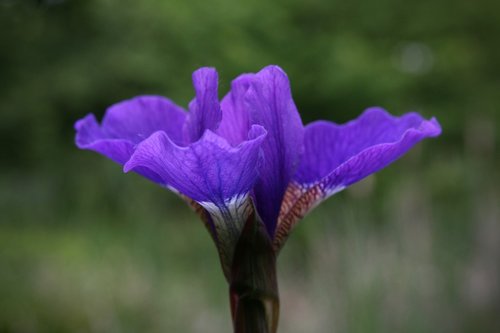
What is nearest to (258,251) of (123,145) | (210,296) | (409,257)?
(123,145)

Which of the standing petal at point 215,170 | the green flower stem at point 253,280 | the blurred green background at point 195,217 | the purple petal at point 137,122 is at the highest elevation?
the blurred green background at point 195,217

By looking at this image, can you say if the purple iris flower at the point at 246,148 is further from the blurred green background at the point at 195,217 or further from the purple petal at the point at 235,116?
the blurred green background at the point at 195,217

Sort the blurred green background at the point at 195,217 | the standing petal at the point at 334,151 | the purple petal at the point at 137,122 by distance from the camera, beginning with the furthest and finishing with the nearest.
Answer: the blurred green background at the point at 195,217, the purple petal at the point at 137,122, the standing petal at the point at 334,151

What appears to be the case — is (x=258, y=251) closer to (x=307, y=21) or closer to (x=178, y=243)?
(x=178, y=243)

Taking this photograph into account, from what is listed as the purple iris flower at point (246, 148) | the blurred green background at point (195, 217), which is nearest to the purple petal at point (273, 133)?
the purple iris flower at point (246, 148)

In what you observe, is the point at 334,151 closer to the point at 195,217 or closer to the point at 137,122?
the point at 137,122

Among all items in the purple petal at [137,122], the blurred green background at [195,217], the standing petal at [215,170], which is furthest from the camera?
the blurred green background at [195,217]

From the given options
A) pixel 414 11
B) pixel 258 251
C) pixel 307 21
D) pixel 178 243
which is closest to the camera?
pixel 258 251
